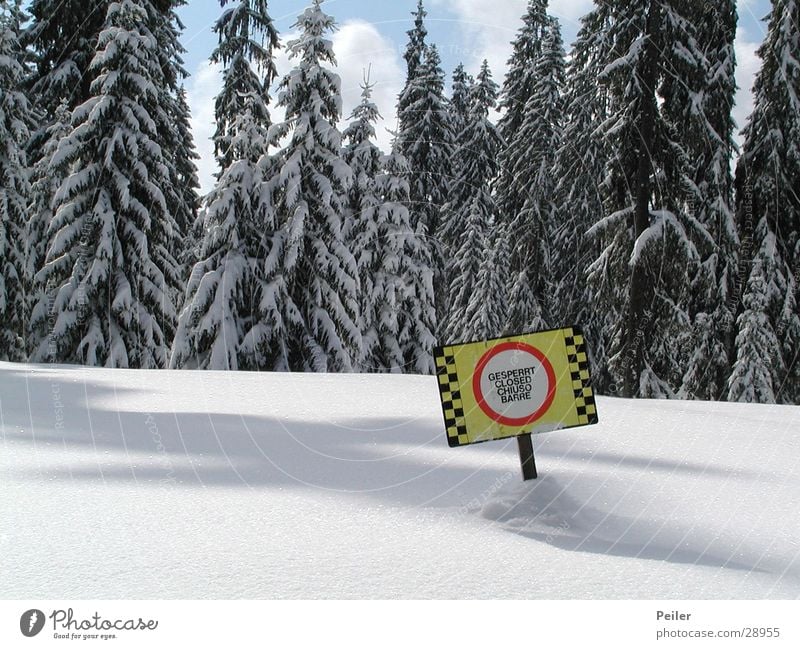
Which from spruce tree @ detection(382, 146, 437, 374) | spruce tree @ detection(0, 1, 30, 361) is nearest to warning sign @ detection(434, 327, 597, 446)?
spruce tree @ detection(382, 146, 437, 374)

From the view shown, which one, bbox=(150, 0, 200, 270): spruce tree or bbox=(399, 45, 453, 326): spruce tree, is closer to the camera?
bbox=(399, 45, 453, 326): spruce tree

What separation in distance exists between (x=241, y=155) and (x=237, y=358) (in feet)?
16.5

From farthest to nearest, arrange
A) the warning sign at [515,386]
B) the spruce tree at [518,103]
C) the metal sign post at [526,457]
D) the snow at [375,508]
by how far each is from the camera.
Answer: the spruce tree at [518,103] → the metal sign post at [526,457] → the warning sign at [515,386] → the snow at [375,508]

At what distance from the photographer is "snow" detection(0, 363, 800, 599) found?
2.36 m

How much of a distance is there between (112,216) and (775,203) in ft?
55.2

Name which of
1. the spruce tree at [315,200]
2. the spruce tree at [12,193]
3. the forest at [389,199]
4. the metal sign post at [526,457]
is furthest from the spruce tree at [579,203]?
the spruce tree at [12,193]

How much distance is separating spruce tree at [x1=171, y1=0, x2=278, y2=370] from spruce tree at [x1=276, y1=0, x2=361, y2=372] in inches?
25.7

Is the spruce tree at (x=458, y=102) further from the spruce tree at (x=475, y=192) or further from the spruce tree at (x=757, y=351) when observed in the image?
the spruce tree at (x=757, y=351)

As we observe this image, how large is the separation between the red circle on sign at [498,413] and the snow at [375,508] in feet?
1.26

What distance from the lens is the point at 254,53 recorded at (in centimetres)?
1598

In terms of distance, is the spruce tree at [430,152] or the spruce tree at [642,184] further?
the spruce tree at [430,152]

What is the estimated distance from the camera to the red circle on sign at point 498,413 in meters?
3.05

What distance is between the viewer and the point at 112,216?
16984mm

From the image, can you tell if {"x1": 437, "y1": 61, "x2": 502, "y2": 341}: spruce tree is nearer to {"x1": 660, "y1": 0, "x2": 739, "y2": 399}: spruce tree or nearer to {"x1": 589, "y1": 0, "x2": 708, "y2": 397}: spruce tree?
{"x1": 589, "y1": 0, "x2": 708, "y2": 397}: spruce tree
